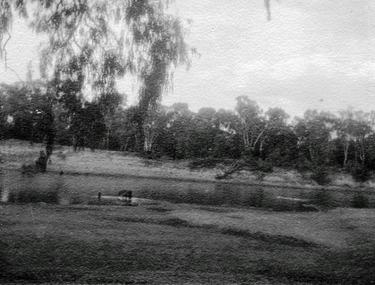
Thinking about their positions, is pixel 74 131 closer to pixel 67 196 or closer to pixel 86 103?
pixel 86 103

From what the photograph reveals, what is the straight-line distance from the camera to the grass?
667cm

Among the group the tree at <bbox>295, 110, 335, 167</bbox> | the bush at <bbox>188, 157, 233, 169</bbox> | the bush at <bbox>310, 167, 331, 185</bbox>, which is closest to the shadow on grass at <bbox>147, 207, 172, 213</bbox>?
the bush at <bbox>188, 157, 233, 169</bbox>

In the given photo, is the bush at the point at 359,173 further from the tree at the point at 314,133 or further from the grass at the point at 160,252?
the grass at the point at 160,252

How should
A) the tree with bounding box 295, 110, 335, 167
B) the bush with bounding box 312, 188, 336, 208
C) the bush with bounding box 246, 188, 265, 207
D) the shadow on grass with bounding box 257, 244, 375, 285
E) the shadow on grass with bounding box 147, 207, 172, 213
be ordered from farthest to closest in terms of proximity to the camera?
the tree with bounding box 295, 110, 335, 167
the bush with bounding box 312, 188, 336, 208
the bush with bounding box 246, 188, 265, 207
the shadow on grass with bounding box 147, 207, 172, 213
the shadow on grass with bounding box 257, 244, 375, 285

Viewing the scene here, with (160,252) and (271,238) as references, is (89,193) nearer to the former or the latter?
(271,238)

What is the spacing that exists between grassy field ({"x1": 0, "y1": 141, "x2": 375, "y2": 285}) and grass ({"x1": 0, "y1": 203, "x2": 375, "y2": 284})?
0.02 metres

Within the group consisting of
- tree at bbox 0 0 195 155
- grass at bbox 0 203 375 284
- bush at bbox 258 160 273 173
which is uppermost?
tree at bbox 0 0 195 155

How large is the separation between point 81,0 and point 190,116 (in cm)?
6358

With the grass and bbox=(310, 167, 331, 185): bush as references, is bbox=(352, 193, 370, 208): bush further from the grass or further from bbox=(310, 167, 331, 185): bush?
the grass

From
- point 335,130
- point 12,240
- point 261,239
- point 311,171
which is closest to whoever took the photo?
point 12,240

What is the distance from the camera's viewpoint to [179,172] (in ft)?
159

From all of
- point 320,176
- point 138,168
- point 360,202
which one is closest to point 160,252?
point 360,202

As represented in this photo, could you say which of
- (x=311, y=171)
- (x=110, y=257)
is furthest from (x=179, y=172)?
(x=110, y=257)

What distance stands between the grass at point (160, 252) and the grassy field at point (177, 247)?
0.02 meters
